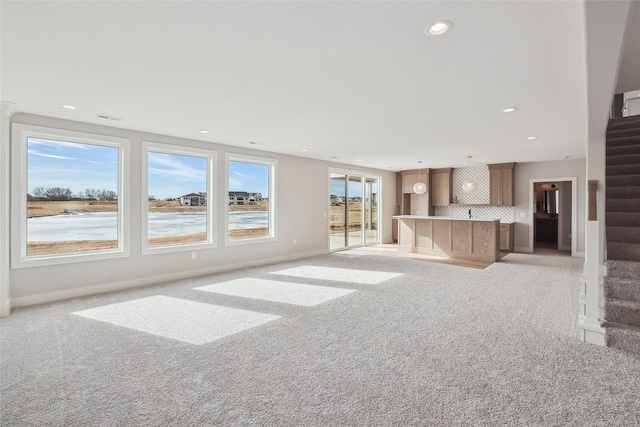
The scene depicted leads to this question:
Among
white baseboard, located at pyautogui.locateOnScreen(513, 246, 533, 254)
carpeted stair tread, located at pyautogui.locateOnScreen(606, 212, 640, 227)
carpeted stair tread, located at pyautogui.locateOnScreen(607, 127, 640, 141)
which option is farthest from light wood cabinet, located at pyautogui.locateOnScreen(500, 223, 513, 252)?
carpeted stair tread, located at pyautogui.locateOnScreen(606, 212, 640, 227)

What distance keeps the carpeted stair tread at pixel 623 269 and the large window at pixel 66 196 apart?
618 centimetres

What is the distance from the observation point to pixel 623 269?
3.22 metres

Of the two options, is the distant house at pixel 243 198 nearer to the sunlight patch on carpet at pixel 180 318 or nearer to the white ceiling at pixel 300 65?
the white ceiling at pixel 300 65

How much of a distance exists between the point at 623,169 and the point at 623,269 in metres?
2.16

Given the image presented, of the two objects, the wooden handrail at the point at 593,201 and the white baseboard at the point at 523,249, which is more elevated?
the wooden handrail at the point at 593,201

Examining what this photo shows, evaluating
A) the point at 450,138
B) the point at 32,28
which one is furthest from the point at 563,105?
the point at 32,28

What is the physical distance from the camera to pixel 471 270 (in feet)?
20.1

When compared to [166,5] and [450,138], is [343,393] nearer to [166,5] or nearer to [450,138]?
[166,5]

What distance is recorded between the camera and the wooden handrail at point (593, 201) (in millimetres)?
3081

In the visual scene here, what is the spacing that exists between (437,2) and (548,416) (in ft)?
8.29

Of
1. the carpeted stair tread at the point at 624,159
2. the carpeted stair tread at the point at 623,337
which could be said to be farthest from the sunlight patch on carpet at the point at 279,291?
the carpeted stair tread at the point at 624,159

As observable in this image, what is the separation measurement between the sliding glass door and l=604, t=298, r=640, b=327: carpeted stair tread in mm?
6065

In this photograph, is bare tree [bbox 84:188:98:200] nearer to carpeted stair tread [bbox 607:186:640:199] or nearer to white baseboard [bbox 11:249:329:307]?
white baseboard [bbox 11:249:329:307]

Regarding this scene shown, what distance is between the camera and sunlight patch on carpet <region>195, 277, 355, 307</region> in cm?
427
